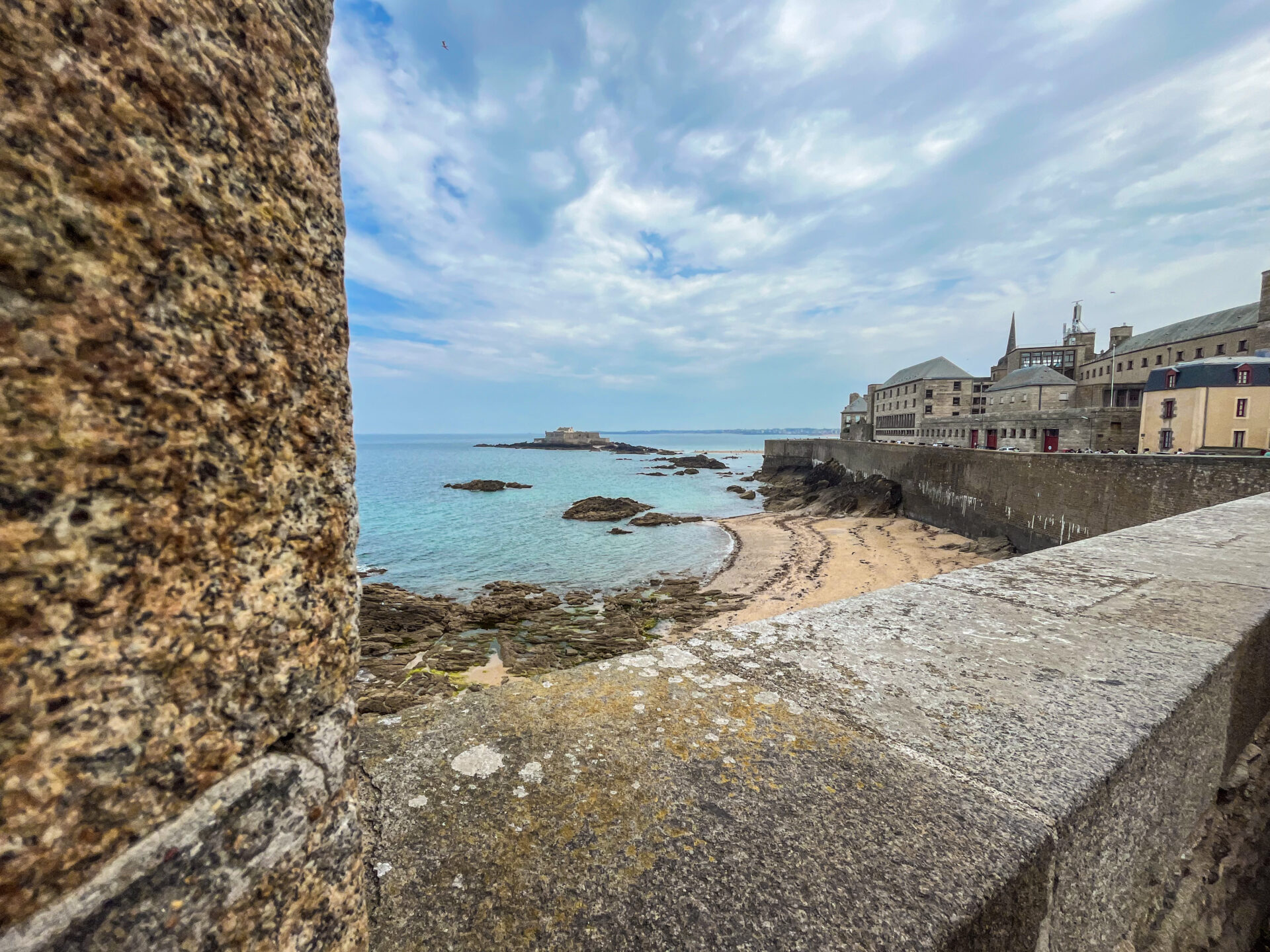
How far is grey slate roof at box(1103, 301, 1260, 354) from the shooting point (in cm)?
3738

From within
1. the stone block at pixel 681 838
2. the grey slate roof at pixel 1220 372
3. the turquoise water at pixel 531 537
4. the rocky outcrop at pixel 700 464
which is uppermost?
the grey slate roof at pixel 1220 372

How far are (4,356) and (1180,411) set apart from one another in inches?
1277

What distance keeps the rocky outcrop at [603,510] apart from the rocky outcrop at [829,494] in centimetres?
860

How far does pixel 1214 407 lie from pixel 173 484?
105 feet

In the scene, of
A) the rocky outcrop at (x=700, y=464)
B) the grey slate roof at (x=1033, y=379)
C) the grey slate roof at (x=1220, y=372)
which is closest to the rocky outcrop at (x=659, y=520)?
the grey slate roof at (x=1220, y=372)

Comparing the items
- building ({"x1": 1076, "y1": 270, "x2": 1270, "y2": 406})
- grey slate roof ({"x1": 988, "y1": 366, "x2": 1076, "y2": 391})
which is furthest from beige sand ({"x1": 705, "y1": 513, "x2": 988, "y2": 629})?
building ({"x1": 1076, "y1": 270, "x2": 1270, "y2": 406})

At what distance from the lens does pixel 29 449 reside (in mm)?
491

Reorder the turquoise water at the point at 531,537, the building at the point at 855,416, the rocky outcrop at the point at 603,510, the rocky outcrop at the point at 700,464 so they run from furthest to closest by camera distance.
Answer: the rocky outcrop at the point at 700,464 → the building at the point at 855,416 → the rocky outcrop at the point at 603,510 → the turquoise water at the point at 531,537

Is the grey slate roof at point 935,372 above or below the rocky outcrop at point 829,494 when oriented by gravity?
above

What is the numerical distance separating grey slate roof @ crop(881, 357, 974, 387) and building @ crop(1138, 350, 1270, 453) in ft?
87.6

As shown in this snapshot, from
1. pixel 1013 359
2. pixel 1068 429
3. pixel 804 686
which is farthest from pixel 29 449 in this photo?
pixel 1013 359

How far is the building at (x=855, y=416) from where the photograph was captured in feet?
203

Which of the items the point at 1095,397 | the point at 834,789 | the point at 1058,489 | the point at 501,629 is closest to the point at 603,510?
the point at 501,629

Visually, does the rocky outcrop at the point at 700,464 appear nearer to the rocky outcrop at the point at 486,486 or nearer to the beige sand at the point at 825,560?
the rocky outcrop at the point at 486,486
